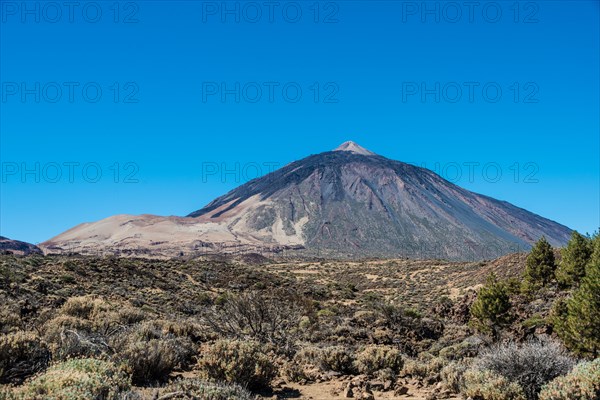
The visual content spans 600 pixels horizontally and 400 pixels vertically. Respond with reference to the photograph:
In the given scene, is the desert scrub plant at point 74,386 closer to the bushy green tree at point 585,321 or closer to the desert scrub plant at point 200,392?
the desert scrub plant at point 200,392

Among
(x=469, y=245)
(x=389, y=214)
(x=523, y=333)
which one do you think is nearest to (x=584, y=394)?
(x=523, y=333)

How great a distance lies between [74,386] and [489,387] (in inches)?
188

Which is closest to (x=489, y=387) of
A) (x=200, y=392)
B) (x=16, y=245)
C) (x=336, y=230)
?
(x=200, y=392)

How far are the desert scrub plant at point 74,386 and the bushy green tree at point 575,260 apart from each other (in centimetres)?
2588

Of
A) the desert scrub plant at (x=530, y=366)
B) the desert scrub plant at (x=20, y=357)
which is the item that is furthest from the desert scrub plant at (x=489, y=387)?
the desert scrub plant at (x=20, y=357)

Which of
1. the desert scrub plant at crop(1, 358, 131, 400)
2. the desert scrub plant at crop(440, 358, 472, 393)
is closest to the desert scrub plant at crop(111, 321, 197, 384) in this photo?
the desert scrub plant at crop(1, 358, 131, 400)

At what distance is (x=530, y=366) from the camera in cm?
583

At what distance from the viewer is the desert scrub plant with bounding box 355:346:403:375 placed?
743 cm

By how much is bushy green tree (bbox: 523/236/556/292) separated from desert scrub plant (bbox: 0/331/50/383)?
28272mm

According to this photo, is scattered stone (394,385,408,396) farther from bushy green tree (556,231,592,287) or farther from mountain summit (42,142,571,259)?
mountain summit (42,142,571,259)

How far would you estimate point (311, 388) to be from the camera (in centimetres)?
650

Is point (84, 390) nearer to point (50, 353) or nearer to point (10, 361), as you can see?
point (10, 361)

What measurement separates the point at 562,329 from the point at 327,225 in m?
153

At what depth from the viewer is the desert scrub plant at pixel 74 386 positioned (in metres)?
3.96
